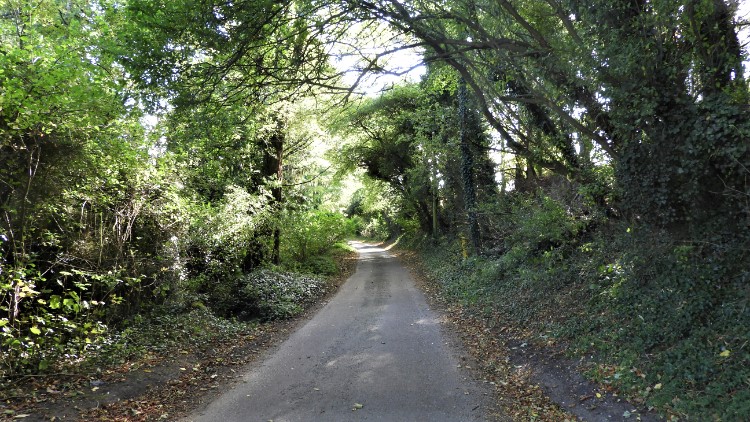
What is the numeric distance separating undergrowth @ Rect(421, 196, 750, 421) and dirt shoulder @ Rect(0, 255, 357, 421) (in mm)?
5602

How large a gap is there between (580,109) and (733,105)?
8.41ft

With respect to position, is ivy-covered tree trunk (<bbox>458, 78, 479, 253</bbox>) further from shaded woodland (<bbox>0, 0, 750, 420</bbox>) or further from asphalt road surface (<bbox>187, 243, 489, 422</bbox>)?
asphalt road surface (<bbox>187, 243, 489, 422</bbox>)

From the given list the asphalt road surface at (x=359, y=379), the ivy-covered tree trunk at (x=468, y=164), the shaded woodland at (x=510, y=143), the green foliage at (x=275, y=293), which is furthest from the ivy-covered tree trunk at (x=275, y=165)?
the ivy-covered tree trunk at (x=468, y=164)

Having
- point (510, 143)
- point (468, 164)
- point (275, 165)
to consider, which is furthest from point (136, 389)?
point (468, 164)

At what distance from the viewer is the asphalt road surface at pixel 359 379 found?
5586mm

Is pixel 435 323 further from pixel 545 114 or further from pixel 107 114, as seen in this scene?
pixel 107 114

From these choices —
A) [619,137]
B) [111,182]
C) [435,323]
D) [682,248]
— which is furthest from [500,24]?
[111,182]

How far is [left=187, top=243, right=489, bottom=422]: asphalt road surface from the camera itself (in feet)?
18.3

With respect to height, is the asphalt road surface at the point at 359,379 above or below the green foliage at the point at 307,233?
below

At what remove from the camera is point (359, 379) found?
6789 millimetres

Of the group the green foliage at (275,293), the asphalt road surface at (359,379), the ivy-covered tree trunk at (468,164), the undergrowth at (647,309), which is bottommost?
the asphalt road surface at (359,379)

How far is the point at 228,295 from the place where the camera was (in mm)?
12664

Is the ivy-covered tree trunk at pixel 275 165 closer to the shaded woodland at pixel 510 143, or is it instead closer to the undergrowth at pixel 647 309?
the shaded woodland at pixel 510 143

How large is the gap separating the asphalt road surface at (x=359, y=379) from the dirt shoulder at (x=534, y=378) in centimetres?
42
